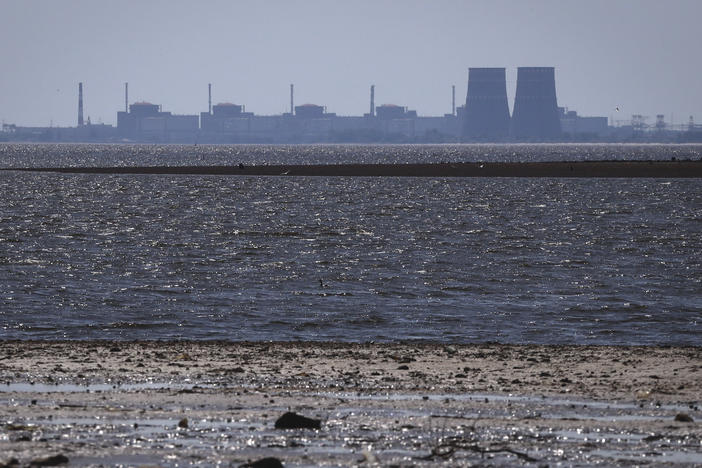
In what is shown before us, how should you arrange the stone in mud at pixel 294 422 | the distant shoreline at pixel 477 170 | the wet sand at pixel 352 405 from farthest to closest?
the distant shoreline at pixel 477 170
the stone in mud at pixel 294 422
the wet sand at pixel 352 405

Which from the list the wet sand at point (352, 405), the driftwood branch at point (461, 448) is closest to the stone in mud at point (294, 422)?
the wet sand at point (352, 405)

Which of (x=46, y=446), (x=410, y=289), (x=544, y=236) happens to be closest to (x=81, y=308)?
(x=410, y=289)

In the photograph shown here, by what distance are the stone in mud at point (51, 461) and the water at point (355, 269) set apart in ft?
47.5

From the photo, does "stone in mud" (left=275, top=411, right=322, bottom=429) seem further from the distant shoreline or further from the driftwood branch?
the distant shoreline

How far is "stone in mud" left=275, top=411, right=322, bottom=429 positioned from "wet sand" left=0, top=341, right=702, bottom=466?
0.46ft

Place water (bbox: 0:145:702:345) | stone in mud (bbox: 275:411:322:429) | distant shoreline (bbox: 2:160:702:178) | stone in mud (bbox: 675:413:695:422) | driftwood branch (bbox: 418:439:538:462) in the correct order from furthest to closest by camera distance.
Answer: distant shoreline (bbox: 2:160:702:178)
water (bbox: 0:145:702:345)
stone in mud (bbox: 675:413:695:422)
stone in mud (bbox: 275:411:322:429)
driftwood branch (bbox: 418:439:538:462)

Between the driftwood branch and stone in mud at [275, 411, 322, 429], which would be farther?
stone in mud at [275, 411, 322, 429]

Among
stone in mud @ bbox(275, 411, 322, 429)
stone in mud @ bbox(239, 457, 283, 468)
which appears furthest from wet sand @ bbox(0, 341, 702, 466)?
stone in mud @ bbox(239, 457, 283, 468)

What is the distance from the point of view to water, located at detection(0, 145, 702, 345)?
29.7 metres

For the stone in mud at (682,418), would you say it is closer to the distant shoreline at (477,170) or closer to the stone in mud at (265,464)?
the stone in mud at (265,464)

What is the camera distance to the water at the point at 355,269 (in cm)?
2967

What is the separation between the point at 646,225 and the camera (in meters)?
67.9

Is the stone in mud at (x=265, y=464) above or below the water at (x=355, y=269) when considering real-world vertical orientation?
above

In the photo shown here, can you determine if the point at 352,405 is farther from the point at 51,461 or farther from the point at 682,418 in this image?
the point at 51,461
